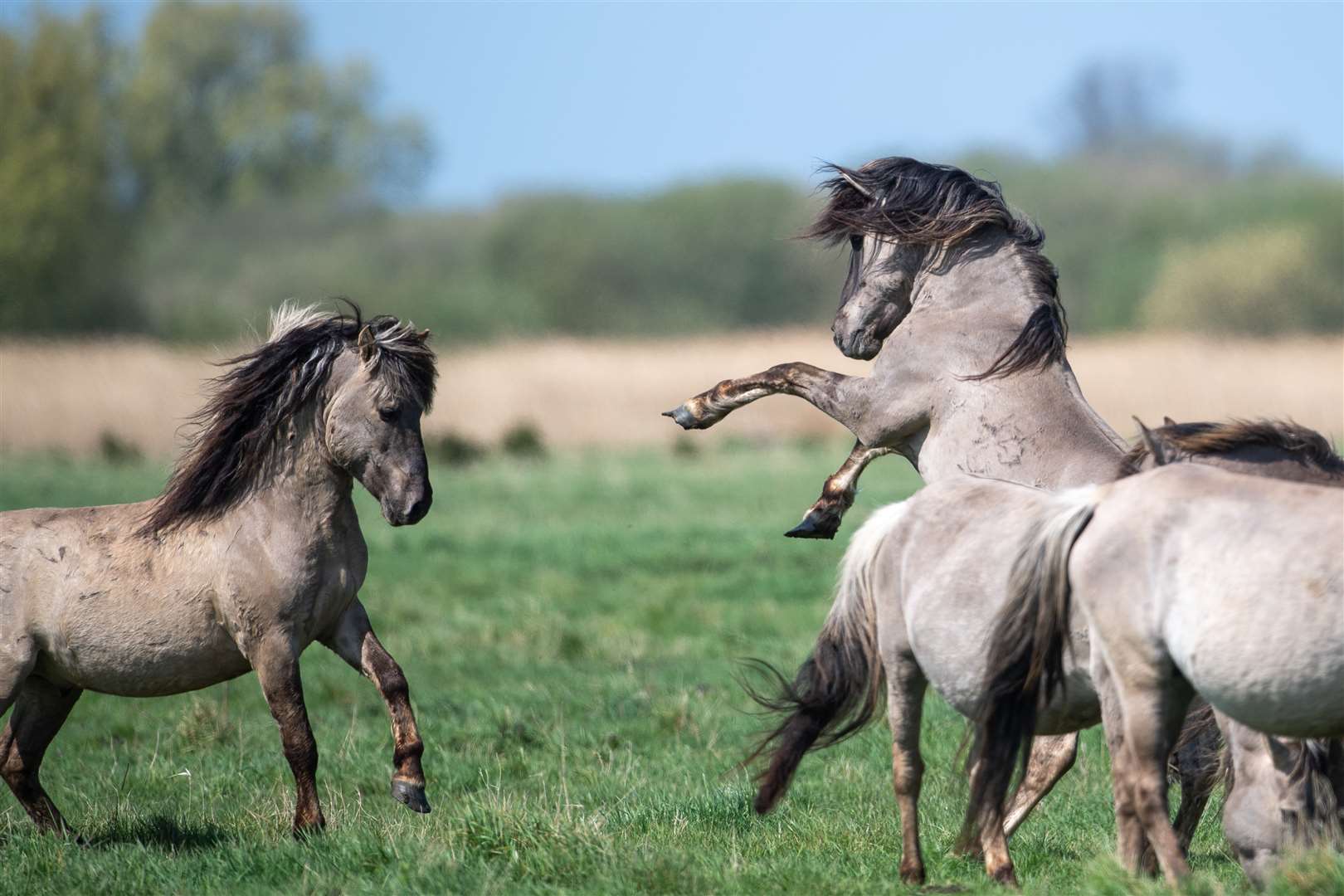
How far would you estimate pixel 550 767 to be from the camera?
7191mm

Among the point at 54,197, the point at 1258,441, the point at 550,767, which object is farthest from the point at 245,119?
the point at 1258,441

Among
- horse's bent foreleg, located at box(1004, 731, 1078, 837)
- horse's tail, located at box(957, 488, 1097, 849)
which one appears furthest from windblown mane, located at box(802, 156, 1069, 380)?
horse's tail, located at box(957, 488, 1097, 849)

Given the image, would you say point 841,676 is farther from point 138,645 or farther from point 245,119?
point 245,119

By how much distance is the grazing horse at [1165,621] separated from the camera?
3.85 m

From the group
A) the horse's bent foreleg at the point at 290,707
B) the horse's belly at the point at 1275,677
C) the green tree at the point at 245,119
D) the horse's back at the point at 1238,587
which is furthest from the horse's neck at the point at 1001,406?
the green tree at the point at 245,119

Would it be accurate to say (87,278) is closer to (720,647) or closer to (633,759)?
(720,647)

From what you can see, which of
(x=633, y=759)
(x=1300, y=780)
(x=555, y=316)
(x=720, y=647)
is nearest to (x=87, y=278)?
(x=555, y=316)

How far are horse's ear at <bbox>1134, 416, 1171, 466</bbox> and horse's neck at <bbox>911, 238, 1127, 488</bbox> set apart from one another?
10.4 inches

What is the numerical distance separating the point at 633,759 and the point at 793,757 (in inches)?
81.6

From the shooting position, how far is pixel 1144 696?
13.4ft

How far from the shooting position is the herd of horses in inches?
158

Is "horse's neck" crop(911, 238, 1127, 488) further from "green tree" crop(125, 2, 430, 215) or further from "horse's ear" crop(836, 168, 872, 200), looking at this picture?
"green tree" crop(125, 2, 430, 215)

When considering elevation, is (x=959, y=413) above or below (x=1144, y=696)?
above

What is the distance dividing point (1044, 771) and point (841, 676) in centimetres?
90
